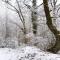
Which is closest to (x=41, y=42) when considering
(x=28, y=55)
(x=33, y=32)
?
(x=28, y=55)

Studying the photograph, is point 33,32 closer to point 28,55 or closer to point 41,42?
point 41,42

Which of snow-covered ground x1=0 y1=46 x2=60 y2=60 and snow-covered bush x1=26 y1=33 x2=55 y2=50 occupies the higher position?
snow-covered bush x1=26 y1=33 x2=55 y2=50

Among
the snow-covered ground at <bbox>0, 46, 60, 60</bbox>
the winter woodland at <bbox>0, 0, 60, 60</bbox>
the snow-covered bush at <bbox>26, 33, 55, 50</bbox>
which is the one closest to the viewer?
the snow-covered ground at <bbox>0, 46, 60, 60</bbox>

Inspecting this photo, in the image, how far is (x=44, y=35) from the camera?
436 inches

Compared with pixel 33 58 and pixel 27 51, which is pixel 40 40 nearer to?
pixel 27 51

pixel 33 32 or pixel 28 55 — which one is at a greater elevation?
pixel 33 32

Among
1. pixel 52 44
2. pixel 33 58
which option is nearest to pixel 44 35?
pixel 52 44

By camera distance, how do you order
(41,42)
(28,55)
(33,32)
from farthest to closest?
(33,32) → (41,42) → (28,55)

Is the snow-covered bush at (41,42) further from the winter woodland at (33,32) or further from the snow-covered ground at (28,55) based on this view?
the snow-covered ground at (28,55)

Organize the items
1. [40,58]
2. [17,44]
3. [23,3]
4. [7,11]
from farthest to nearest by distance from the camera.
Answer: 1. [7,11]
2. [23,3]
3. [17,44]
4. [40,58]

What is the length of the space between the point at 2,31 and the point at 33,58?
366 inches

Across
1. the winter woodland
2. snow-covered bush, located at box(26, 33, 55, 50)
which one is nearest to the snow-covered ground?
the winter woodland

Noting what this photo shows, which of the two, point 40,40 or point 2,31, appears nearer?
point 40,40

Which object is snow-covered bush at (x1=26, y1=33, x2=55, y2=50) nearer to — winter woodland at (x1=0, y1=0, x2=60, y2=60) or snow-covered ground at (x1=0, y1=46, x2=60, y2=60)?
winter woodland at (x1=0, y1=0, x2=60, y2=60)
